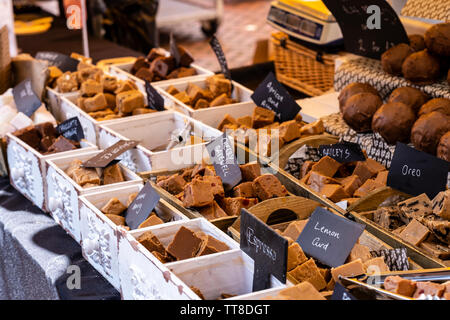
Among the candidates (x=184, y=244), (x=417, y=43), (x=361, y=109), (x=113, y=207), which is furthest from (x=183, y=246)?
(x=417, y=43)

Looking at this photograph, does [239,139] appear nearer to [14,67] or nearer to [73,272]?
[73,272]

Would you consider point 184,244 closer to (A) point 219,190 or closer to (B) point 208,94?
(A) point 219,190

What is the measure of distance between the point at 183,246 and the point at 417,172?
2.64ft

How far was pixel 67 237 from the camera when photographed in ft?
6.84

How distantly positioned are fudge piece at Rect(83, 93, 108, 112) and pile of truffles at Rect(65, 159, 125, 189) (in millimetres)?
543

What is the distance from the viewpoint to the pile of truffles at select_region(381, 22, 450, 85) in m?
2.28

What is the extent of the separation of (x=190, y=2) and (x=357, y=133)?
597cm

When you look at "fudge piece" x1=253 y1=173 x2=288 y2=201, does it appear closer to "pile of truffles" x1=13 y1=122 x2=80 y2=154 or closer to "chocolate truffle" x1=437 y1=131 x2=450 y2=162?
"chocolate truffle" x1=437 y1=131 x2=450 y2=162

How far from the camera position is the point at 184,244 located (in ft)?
5.36

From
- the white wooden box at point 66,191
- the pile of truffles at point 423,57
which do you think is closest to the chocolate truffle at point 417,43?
the pile of truffles at point 423,57

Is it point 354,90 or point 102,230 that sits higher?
point 354,90

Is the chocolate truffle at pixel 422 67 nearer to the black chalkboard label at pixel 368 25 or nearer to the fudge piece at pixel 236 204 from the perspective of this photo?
the black chalkboard label at pixel 368 25

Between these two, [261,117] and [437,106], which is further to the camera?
[261,117]

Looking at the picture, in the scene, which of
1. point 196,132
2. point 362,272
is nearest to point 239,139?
point 196,132
